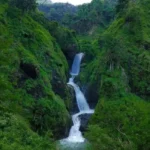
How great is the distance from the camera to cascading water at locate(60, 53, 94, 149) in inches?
1751

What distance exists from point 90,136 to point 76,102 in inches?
1020

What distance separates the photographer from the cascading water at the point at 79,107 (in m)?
44.5

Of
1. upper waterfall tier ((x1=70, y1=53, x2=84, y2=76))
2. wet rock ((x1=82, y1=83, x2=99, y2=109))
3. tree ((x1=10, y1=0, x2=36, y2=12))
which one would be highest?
tree ((x1=10, y1=0, x2=36, y2=12))

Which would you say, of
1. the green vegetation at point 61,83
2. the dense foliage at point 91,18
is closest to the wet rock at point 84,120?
the green vegetation at point 61,83

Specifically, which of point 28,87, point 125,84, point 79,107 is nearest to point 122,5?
point 125,84

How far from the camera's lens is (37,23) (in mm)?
63906

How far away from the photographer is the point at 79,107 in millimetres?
54781

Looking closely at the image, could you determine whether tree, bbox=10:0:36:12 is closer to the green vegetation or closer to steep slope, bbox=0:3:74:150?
the green vegetation

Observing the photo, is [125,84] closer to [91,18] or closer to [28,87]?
[28,87]

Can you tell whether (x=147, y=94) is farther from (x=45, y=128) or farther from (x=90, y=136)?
(x=90, y=136)

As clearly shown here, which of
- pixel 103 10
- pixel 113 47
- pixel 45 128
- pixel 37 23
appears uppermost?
pixel 103 10

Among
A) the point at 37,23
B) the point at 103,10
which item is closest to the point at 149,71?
the point at 37,23

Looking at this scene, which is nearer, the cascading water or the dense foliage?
the cascading water

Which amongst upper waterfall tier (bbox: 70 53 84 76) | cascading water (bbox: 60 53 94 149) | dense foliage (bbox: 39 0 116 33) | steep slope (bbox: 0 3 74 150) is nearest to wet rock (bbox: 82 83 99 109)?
cascading water (bbox: 60 53 94 149)
